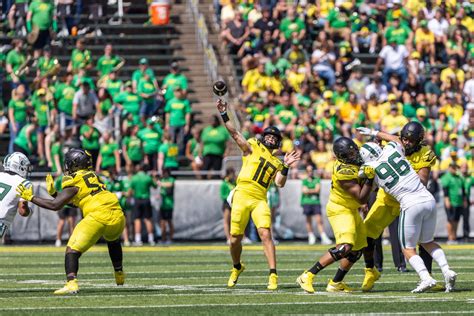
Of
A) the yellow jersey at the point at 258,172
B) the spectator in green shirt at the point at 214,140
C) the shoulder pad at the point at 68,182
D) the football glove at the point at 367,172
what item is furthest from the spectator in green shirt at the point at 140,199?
the football glove at the point at 367,172

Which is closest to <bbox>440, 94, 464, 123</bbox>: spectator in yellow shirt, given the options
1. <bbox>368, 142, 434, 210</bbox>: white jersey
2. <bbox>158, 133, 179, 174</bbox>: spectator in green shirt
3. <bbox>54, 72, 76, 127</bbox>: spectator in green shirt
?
<bbox>158, 133, 179, 174</bbox>: spectator in green shirt

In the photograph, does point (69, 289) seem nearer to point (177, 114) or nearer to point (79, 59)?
point (177, 114)

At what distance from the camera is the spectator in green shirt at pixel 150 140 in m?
25.6

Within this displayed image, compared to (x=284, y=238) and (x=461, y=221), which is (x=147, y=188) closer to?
(x=284, y=238)

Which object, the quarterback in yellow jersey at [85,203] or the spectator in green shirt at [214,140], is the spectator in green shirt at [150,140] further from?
the quarterback in yellow jersey at [85,203]

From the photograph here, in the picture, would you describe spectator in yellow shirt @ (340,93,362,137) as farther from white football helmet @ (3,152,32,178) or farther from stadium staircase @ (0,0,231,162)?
white football helmet @ (3,152,32,178)

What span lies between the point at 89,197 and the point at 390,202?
3198 millimetres

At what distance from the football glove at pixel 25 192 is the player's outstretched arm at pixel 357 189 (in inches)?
122

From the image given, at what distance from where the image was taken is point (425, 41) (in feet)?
98.3

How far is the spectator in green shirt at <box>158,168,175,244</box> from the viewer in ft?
82.3

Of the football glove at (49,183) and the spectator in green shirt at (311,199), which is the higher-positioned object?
the football glove at (49,183)

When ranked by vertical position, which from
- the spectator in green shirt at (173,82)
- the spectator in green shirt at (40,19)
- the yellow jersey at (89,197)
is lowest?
the spectator in green shirt at (173,82)

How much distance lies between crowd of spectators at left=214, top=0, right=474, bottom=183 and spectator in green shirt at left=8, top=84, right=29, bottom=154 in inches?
169

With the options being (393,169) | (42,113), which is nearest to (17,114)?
(42,113)
